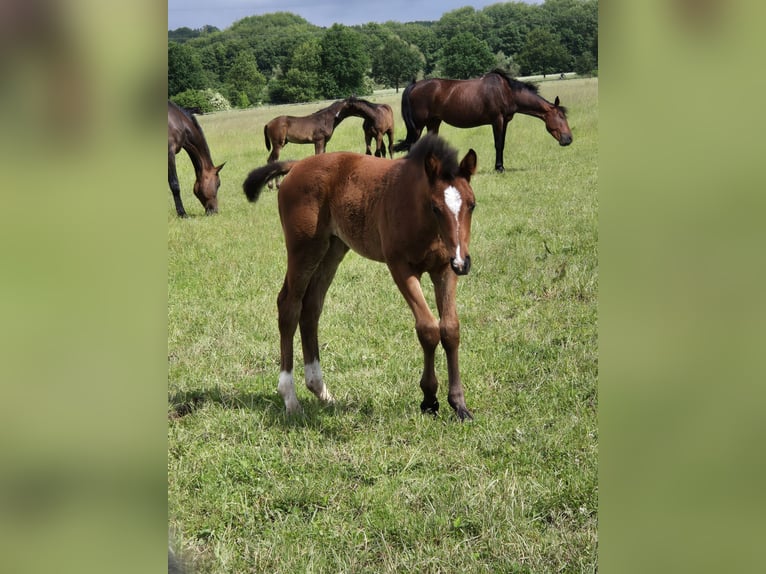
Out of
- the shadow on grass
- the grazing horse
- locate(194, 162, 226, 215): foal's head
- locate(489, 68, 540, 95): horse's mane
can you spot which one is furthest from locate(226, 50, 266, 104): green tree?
the shadow on grass

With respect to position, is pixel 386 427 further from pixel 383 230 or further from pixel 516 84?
pixel 516 84

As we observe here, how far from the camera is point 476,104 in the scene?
495 inches

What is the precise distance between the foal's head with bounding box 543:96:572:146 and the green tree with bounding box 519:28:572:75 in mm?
711

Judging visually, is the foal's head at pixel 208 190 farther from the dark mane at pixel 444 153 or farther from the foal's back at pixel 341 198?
the dark mane at pixel 444 153

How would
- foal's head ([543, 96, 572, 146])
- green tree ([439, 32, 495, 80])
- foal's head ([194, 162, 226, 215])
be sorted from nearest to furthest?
1. foal's head ([194, 162, 226, 215])
2. foal's head ([543, 96, 572, 146])
3. green tree ([439, 32, 495, 80])

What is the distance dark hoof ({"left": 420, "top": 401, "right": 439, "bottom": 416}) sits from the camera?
3160 millimetres

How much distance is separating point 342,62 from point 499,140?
18663mm

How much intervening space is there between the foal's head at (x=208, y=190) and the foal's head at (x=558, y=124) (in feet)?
18.6

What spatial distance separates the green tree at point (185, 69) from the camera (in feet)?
85.0

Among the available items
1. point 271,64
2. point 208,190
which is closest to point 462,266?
point 208,190

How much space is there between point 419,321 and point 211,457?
107cm

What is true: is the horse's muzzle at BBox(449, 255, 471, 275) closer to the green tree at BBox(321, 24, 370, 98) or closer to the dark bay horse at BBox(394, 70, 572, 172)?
the dark bay horse at BBox(394, 70, 572, 172)
